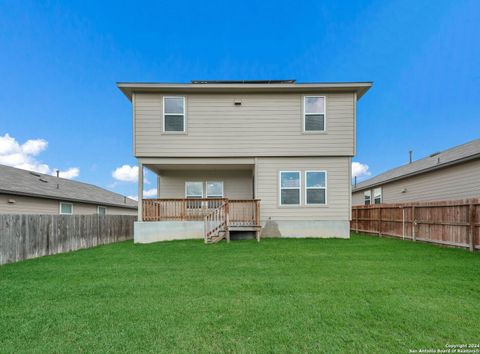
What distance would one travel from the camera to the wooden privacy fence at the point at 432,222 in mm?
7613

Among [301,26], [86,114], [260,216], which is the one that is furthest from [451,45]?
[86,114]

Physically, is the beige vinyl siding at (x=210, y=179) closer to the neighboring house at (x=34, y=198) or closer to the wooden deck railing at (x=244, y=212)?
the wooden deck railing at (x=244, y=212)

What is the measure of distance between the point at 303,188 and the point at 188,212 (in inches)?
189

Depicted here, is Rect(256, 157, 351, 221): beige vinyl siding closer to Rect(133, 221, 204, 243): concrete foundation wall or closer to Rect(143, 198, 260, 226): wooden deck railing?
Rect(143, 198, 260, 226): wooden deck railing

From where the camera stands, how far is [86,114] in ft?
54.6

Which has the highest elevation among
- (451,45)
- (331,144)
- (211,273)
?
(451,45)

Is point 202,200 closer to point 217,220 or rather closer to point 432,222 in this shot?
point 217,220

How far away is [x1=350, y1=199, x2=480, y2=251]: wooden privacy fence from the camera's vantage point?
300 inches

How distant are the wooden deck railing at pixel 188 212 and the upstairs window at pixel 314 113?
3.81 m

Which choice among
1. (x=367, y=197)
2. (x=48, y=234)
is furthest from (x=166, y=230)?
(x=367, y=197)

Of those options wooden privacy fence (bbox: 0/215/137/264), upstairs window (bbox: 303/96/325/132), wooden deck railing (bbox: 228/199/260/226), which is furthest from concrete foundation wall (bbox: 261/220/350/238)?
wooden privacy fence (bbox: 0/215/137/264)

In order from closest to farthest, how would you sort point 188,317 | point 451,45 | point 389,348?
point 389,348 < point 188,317 < point 451,45

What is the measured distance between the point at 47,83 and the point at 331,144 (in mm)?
15938

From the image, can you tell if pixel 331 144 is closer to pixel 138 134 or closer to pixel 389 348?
pixel 138 134
